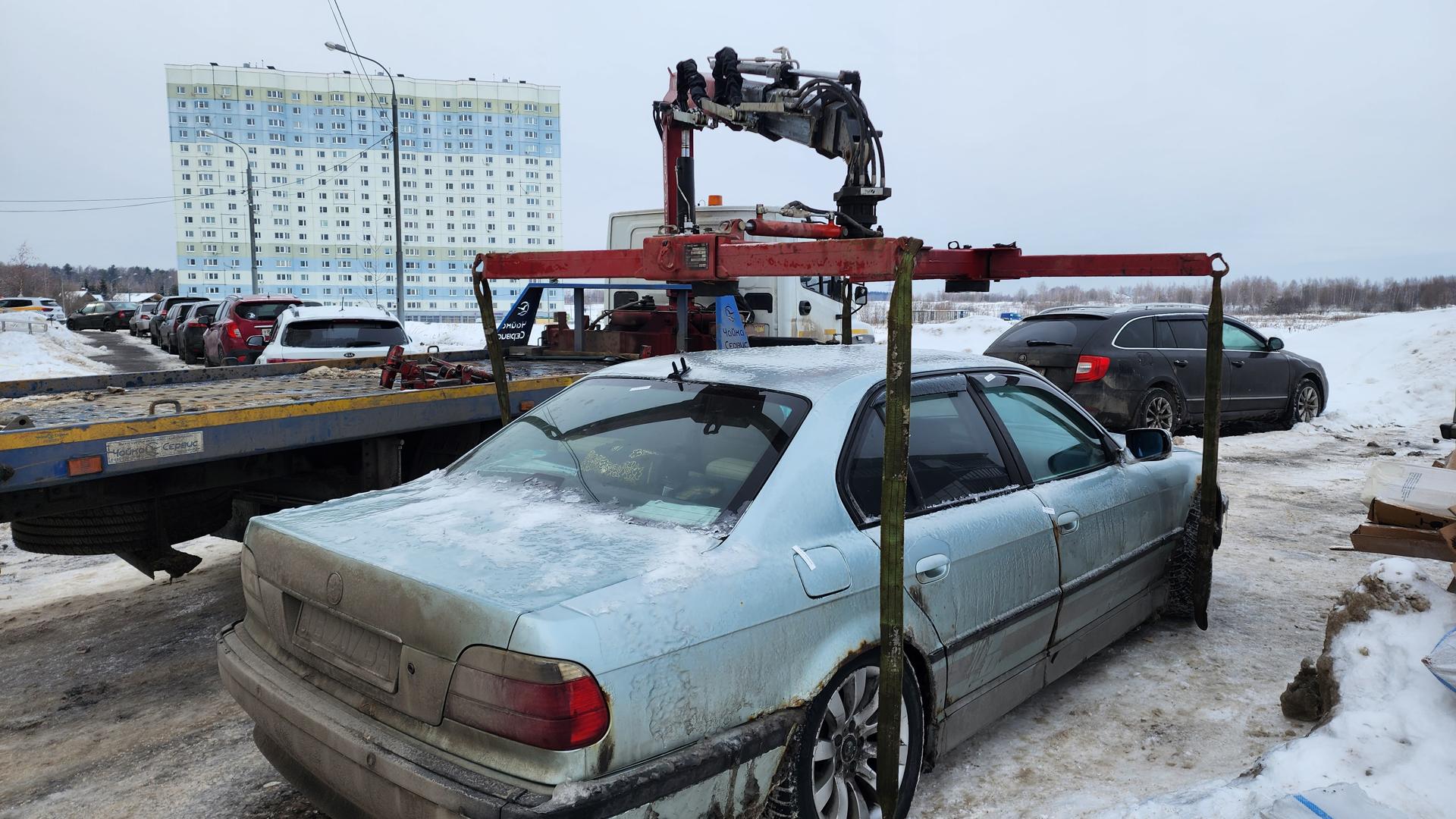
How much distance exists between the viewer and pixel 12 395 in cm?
541

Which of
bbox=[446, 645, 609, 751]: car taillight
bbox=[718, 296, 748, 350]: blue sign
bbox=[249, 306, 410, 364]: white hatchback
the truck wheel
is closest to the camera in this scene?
bbox=[446, 645, 609, 751]: car taillight

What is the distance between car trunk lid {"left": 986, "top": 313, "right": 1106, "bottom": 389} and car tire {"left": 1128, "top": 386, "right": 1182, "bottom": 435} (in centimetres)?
80

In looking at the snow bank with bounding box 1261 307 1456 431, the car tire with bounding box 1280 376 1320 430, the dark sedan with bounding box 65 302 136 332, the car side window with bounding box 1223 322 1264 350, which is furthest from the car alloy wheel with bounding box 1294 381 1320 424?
the dark sedan with bounding box 65 302 136 332

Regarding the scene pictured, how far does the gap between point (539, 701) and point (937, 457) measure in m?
1.80

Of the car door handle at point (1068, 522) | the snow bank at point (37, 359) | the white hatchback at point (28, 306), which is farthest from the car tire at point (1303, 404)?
the white hatchback at point (28, 306)

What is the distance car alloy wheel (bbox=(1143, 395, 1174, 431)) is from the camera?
399 inches

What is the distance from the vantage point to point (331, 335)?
10.7m

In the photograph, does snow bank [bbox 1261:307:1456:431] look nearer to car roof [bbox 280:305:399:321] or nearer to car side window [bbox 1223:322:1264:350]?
car side window [bbox 1223:322:1264:350]

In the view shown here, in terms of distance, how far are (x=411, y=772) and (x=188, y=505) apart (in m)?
3.07

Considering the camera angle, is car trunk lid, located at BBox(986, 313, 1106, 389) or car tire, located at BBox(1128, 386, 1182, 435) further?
car trunk lid, located at BBox(986, 313, 1106, 389)

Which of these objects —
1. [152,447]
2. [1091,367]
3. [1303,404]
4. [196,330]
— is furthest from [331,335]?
[196,330]

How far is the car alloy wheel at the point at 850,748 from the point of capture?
2.58 meters

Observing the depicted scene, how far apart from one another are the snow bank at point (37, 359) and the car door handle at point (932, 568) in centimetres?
1802

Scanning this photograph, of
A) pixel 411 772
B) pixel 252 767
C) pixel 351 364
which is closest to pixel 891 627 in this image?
pixel 411 772
